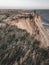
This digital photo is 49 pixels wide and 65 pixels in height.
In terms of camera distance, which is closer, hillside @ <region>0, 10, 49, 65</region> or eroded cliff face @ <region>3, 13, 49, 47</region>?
hillside @ <region>0, 10, 49, 65</region>

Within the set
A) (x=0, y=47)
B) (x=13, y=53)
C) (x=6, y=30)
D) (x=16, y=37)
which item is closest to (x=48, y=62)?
(x=13, y=53)

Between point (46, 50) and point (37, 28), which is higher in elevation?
point (46, 50)

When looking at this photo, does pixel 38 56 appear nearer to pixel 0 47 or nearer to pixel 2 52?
pixel 2 52

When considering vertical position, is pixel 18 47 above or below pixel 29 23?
above

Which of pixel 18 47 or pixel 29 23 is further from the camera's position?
pixel 29 23

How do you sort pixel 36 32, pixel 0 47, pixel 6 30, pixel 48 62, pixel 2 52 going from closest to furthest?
pixel 48 62 → pixel 2 52 → pixel 0 47 → pixel 6 30 → pixel 36 32

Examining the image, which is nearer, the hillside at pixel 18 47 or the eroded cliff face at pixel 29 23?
the hillside at pixel 18 47

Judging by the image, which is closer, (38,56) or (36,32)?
(38,56)

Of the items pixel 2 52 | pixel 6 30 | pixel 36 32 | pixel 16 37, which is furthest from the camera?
pixel 36 32

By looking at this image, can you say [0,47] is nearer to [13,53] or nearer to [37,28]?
[13,53]
